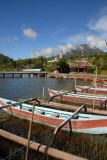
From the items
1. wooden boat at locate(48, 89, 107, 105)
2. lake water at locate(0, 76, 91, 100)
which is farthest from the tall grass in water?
lake water at locate(0, 76, 91, 100)

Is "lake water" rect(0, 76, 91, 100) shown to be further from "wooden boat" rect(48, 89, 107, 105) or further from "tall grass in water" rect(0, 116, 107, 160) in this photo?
"tall grass in water" rect(0, 116, 107, 160)

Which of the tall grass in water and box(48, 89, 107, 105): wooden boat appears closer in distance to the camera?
the tall grass in water

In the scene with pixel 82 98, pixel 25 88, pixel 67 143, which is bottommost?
pixel 67 143

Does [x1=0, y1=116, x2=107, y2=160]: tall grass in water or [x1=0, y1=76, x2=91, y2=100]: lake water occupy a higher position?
[x1=0, y1=76, x2=91, y2=100]: lake water

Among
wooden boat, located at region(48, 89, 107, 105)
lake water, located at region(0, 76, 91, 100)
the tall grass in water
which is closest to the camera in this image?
the tall grass in water

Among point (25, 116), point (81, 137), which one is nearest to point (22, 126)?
point (25, 116)

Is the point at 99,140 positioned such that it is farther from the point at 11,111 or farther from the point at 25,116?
the point at 11,111

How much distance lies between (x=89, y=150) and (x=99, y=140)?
132 centimetres

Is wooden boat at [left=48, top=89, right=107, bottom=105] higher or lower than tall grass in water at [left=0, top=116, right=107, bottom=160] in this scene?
higher

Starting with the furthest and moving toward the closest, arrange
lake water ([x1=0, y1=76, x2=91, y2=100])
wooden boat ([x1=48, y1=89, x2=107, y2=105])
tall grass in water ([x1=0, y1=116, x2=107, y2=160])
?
1. lake water ([x1=0, y1=76, x2=91, y2=100])
2. wooden boat ([x1=48, y1=89, x2=107, y2=105])
3. tall grass in water ([x1=0, y1=116, x2=107, y2=160])

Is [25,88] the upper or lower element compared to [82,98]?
lower

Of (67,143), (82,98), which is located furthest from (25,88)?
(67,143)

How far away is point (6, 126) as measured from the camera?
10445 mm

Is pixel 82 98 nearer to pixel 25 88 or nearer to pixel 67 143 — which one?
pixel 67 143
